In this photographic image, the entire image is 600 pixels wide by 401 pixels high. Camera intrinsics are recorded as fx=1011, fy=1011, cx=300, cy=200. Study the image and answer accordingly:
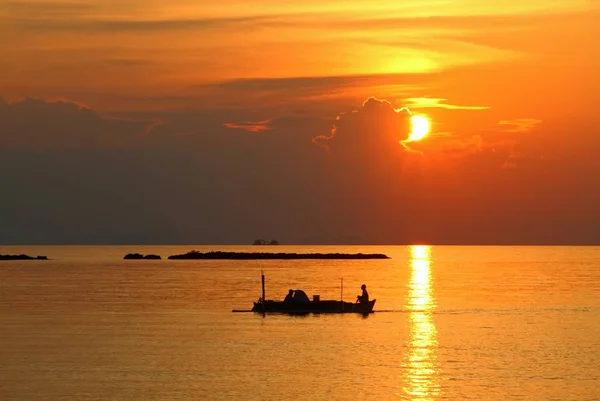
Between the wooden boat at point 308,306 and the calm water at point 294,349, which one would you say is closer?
the calm water at point 294,349

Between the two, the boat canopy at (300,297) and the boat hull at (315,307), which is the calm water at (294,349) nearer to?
the boat hull at (315,307)

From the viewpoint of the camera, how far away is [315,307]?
71.7 m

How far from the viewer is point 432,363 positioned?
1886 inches

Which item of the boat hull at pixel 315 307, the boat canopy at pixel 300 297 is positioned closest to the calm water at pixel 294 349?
the boat hull at pixel 315 307

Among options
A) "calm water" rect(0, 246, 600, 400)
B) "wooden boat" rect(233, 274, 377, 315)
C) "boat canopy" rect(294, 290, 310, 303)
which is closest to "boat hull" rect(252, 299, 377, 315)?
"wooden boat" rect(233, 274, 377, 315)

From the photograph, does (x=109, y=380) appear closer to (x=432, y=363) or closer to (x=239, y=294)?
(x=432, y=363)

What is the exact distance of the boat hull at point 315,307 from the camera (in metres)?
71.4

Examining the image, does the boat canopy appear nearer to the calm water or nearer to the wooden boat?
the wooden boat

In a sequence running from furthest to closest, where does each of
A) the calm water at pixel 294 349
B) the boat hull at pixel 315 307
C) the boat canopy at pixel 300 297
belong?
the boat hull at pixel 315 307 → the boat canopy at pixel 300 297 → the calm water at pixel 294 349

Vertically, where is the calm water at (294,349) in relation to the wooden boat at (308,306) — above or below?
below

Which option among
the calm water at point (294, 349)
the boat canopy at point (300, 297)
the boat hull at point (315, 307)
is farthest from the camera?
the boat hull at point (315, 307)

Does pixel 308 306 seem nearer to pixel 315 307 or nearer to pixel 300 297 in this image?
pixel 315 307

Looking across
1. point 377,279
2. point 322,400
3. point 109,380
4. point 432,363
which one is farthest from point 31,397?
point 377,279

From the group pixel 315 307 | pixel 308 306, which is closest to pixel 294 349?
pixel 308 306
